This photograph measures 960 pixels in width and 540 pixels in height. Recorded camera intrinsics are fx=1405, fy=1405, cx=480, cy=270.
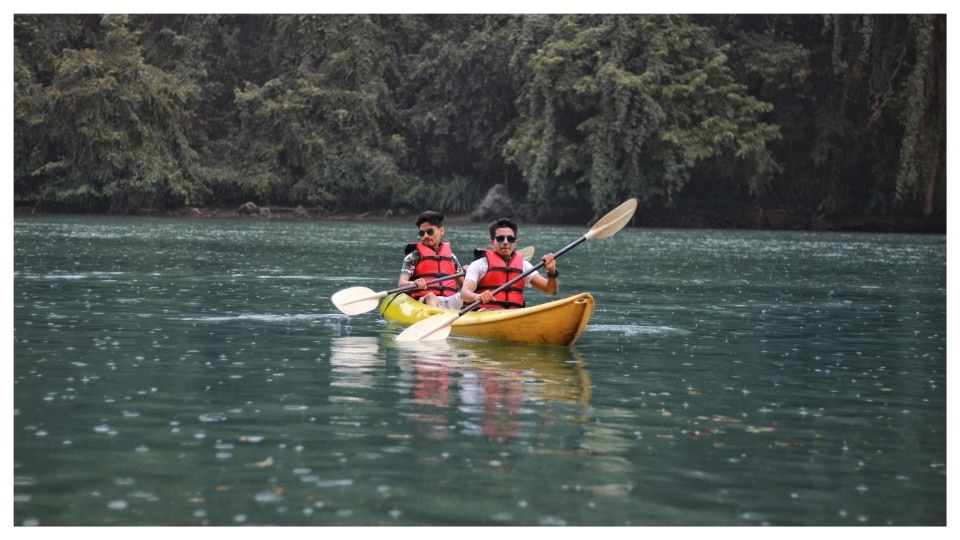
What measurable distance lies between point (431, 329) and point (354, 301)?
1672mm

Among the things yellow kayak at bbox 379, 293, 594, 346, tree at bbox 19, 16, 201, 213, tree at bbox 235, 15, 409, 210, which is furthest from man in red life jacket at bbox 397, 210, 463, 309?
tree at bbox 235, 15, 409, 210

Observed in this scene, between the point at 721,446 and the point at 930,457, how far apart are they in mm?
981

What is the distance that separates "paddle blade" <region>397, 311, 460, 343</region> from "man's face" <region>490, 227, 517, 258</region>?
0.64 meters

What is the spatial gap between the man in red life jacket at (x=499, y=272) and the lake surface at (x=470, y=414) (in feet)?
2.29

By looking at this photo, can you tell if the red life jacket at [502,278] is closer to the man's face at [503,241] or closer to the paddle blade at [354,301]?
the man's face at [503,241]

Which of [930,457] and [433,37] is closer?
[930,457]

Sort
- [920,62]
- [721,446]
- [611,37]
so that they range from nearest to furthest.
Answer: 1. [721,446]
2. [920,62]
3. [611,37]

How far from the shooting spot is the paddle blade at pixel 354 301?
12359mm

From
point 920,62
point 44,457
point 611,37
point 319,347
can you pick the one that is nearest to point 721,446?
point 44,457

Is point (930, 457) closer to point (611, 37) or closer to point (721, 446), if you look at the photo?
point (721, 446)

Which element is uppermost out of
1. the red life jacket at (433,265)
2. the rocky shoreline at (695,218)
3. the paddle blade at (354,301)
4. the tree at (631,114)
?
the tree at (631,114)

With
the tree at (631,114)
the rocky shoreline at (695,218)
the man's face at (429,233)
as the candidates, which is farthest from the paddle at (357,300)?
the rocky shoreline at (695,218)

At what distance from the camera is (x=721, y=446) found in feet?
22.1

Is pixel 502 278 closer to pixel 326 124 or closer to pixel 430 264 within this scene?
pixel 430 264
